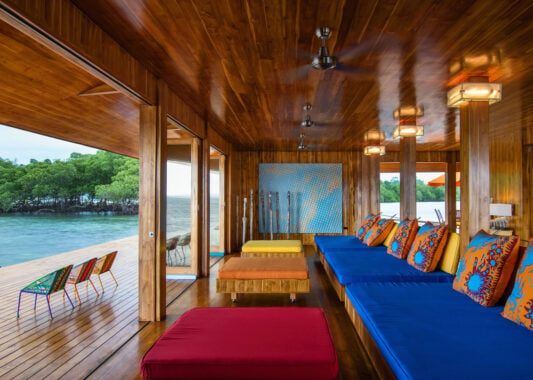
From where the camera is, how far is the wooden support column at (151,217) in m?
3.17

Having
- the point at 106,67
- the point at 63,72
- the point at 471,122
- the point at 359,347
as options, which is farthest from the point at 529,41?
the point at 63,72

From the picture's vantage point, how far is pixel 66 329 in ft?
9.82

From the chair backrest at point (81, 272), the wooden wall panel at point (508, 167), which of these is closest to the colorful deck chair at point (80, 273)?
the chair backrest at point (81, 272)

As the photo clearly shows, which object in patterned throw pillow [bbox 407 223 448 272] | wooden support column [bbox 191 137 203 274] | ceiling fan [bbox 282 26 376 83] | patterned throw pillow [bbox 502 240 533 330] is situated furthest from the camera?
wooden support column [bbox 191 137 203 274]

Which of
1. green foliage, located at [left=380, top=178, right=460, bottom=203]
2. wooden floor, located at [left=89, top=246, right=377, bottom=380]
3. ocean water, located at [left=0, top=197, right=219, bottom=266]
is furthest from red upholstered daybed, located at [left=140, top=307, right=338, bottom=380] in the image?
ocean water, located at [left=0, top=197, right=219, bottom=266]

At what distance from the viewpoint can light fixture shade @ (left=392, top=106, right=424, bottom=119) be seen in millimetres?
4359

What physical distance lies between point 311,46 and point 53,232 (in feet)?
66.5

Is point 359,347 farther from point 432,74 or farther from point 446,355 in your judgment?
point 432,74

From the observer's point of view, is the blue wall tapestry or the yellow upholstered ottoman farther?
the blue wall tapestry

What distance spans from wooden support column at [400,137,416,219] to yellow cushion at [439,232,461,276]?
5.88 feet

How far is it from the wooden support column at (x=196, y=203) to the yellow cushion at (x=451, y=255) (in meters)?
3.43

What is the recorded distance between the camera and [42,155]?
17.9 meters

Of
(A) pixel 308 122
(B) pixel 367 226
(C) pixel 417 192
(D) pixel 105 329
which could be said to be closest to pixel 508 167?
(B) pixel 367 226

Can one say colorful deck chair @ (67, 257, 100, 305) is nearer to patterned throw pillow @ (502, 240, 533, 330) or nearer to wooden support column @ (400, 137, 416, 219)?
patterned throw pillow @ (502, 240, 533, 330)
